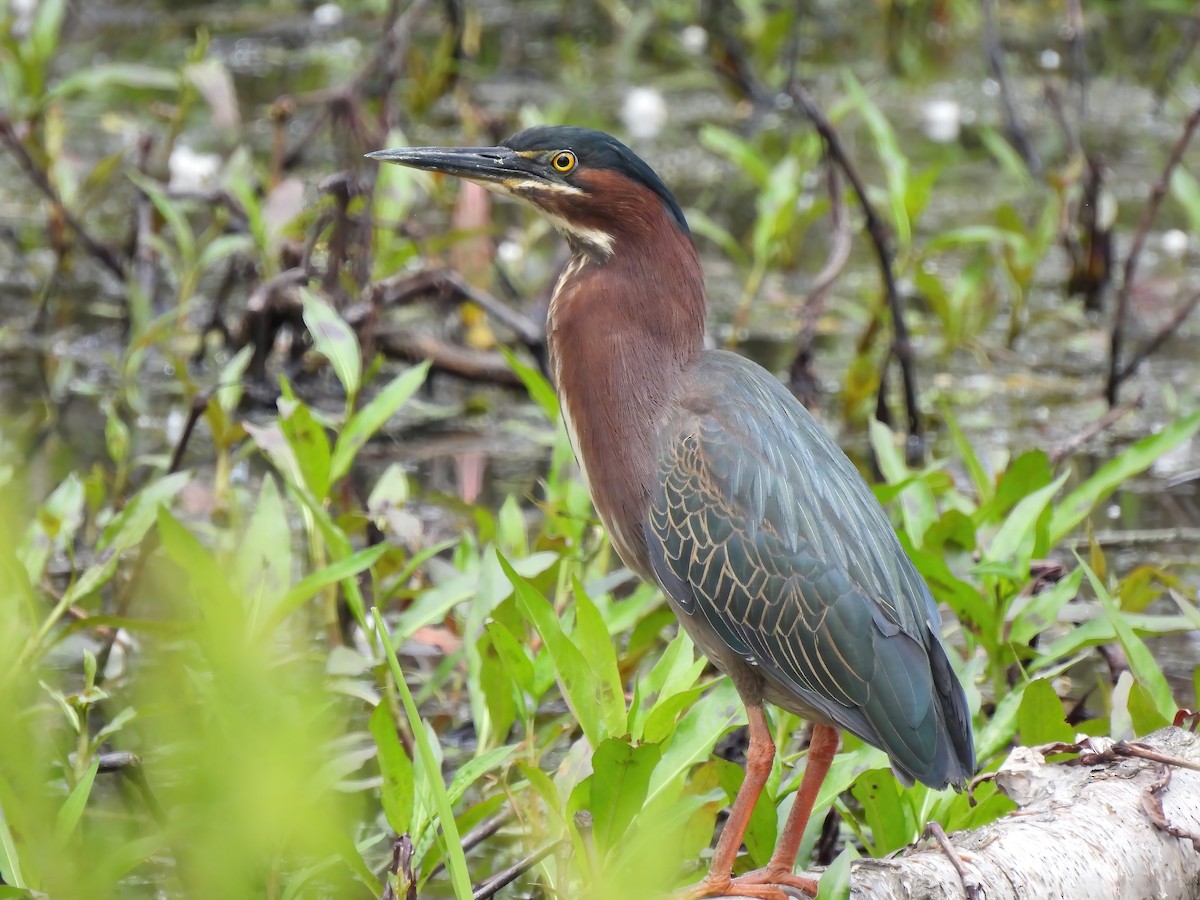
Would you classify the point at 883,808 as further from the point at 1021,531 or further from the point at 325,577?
the point at 325,577

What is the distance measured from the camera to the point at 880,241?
509 cm

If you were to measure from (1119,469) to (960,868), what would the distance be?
5.45ft

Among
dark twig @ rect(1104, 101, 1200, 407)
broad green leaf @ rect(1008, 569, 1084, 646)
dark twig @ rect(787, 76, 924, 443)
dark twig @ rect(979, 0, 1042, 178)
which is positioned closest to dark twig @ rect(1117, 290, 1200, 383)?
dark twig @ rect(1104, 101, 1200, 407)

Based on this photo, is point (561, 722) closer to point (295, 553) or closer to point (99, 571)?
point (99, 571)

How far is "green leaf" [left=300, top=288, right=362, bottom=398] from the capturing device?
12.4 ft

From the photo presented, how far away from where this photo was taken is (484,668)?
10.6ft

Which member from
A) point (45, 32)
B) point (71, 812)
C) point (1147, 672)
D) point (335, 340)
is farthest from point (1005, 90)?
point (71, 812)

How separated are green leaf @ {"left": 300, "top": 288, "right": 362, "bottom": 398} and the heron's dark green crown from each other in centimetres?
85

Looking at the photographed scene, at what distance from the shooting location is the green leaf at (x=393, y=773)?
267 cm

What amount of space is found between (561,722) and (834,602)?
902 mm

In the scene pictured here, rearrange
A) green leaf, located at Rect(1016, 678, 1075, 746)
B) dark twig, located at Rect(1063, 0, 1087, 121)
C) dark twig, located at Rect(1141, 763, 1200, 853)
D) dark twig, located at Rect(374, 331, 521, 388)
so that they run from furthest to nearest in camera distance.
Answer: dark twig, located at Rect(1063, 0, 1087, 121) → dark twig, located at Rect(374, 331, 521, 388) → green leaf, located at Rect(1016, 678, 1075, 746) → dark twig, located at Rect(1141, 763, 1200, 853)

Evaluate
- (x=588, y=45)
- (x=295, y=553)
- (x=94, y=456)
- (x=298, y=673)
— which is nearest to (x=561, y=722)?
(x=298, y=673)

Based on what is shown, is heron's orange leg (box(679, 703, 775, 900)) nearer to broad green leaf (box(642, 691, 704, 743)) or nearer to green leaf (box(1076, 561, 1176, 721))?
broad green leaf (box(642, 691, 704, 743))

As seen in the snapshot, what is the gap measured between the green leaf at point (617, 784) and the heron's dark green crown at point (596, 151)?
45.4 inches
